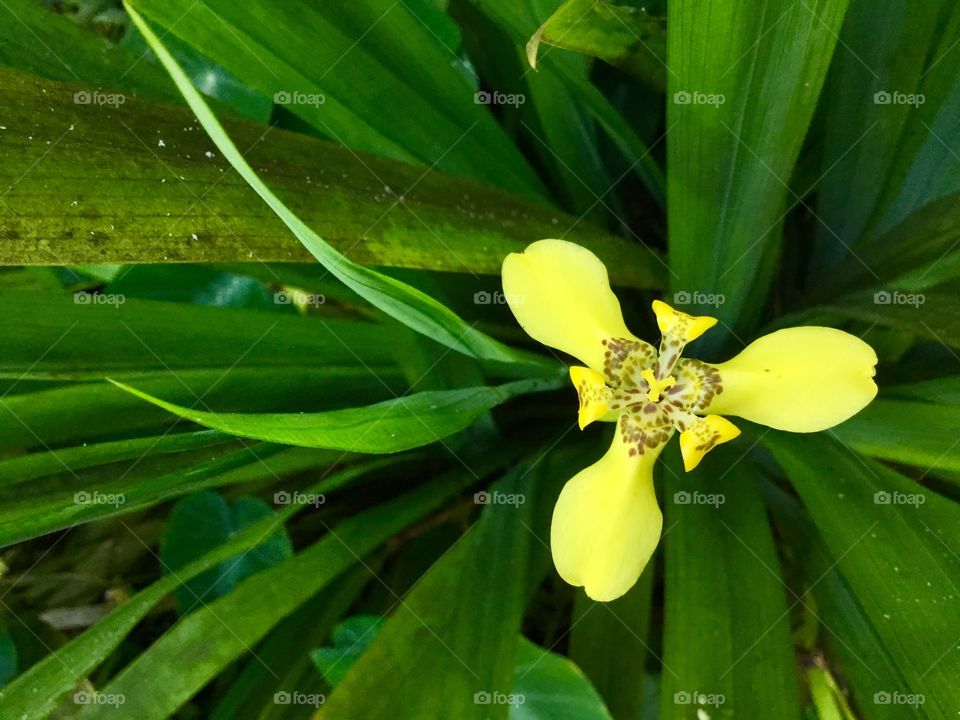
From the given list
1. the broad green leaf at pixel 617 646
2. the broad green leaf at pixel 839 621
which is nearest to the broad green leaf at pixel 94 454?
the broad green leaf at pixel 617 646

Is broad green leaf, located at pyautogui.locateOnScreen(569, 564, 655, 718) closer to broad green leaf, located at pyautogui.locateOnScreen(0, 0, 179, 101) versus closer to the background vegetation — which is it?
the background vegetation

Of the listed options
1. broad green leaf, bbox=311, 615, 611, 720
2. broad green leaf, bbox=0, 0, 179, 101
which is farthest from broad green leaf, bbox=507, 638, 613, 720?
broad green leaf, bbox=0, 0, 179, 101

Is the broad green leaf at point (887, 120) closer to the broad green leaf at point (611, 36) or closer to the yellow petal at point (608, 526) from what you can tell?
the broad green leaf at point (611, 36)

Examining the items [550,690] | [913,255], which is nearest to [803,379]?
[913,255]

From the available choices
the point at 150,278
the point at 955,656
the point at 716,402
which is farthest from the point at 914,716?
the point at 150,278

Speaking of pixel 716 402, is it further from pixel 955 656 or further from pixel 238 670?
pixel 238 670

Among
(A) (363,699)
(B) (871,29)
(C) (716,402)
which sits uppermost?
(B) (871,29)
